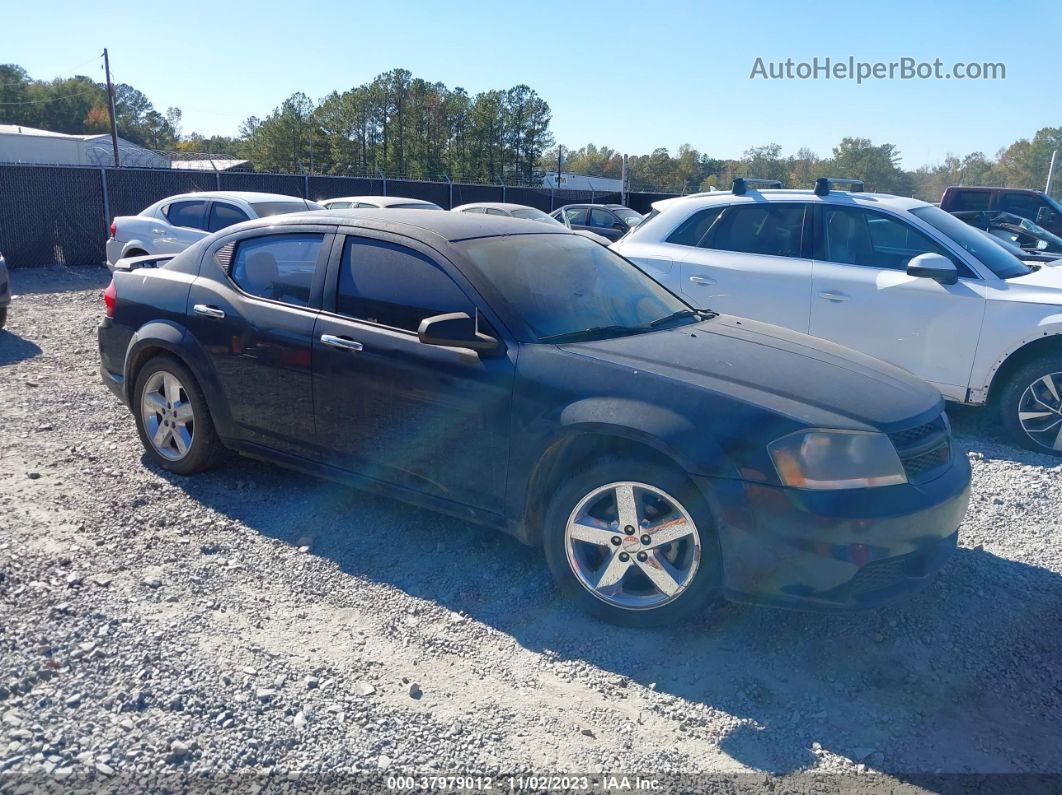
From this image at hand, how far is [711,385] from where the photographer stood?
11.5 ft

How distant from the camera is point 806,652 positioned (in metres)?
Result: 3.50

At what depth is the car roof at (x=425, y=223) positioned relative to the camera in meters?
4.30

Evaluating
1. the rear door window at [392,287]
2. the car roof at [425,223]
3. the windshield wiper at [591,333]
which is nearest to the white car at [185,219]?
the car roof at [425,223]

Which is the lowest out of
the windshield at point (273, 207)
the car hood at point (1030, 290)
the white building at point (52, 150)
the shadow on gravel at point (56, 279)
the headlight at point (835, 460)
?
the shadow on gravel at point (56, 279)

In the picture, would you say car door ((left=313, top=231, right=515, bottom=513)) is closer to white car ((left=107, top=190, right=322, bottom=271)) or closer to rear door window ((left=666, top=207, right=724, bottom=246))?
rear door window ((left=666, top=207, right=724, bottom=246))

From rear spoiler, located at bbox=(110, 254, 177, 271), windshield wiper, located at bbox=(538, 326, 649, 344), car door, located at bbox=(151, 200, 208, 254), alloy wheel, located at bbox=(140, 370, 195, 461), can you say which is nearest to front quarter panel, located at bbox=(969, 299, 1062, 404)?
windshield wiper, located at bbox=(538, 326, 649, 344)

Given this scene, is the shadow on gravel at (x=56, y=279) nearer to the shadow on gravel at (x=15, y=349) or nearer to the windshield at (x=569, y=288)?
the shadow on gravel at (x=15, y=349)

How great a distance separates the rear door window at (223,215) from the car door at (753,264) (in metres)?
6.43

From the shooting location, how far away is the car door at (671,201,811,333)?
6.92m

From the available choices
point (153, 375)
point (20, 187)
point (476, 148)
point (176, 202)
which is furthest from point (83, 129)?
point (153, 375)

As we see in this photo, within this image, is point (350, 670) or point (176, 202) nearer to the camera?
point (350, 670)

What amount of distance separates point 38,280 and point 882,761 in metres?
16.3

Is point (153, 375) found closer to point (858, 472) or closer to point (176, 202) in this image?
point (858, 472)

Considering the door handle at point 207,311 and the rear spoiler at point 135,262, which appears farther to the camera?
the rear spoiler at point 135,262
